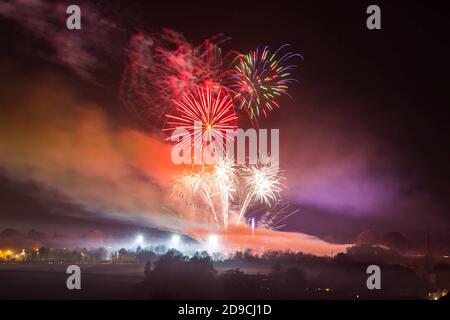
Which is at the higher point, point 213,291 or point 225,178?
point 225,178

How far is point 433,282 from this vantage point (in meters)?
64.2

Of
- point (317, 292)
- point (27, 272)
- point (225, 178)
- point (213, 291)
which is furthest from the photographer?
point (27, 272)
